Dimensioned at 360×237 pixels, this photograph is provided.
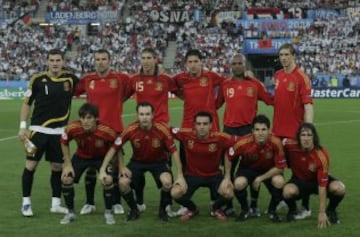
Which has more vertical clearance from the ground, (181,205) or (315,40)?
(315,40)

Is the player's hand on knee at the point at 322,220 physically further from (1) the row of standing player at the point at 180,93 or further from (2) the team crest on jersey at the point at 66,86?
(2) the team crest on jersey at the point at 66,86

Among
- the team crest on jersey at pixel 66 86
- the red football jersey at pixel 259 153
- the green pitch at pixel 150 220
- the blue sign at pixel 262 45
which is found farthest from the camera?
the blue sign at pixel 262 45

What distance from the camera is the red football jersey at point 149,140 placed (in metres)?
7.81

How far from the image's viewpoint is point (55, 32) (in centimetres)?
4934

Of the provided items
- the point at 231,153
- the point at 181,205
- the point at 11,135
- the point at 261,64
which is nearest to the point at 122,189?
the point at 181,205

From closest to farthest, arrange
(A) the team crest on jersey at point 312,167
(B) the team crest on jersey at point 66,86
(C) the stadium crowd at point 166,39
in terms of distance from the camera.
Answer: (A) the team crest on jersey at point 312,167 → (B) the team crest on jersey at point 66,86 → (C) the stadium crowd at point 166,39

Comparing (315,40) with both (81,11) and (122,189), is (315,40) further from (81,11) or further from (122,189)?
(122,189)

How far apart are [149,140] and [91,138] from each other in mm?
707

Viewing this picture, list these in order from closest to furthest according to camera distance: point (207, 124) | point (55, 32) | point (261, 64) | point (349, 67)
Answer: point (207, 124) → point (349, 67) → point (261, 64) → point (55, 32)

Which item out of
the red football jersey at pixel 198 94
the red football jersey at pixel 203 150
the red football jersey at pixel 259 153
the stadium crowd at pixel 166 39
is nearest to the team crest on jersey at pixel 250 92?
the red football jersey at pixel 198 94

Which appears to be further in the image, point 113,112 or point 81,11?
point 81,11

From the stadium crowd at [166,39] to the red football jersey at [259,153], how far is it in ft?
104

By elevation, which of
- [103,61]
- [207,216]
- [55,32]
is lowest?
[207,216]

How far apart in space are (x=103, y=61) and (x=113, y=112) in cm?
67
